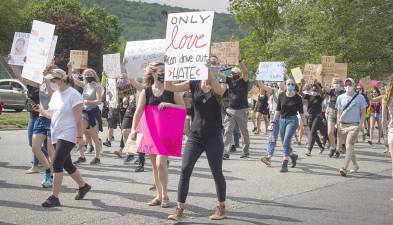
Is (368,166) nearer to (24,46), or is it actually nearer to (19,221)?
(24,46)

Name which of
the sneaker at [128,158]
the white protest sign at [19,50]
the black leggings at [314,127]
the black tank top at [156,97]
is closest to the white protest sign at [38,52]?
the white protest sign at [19,50]

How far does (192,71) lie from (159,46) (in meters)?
3.20

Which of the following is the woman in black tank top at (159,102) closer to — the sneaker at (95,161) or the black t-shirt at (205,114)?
the black t-shirt at (205,114)

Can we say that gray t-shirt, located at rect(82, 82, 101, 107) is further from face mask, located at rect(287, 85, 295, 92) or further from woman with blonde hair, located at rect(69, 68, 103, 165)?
face mask, located at rect(287, 85, 295, 92)

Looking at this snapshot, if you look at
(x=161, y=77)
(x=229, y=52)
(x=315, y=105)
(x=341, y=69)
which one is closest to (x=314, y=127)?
(x=315, y=105)

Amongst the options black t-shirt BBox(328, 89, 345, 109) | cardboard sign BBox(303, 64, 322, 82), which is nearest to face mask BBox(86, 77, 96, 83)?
black t-shirt BBox(328, 89, 345, 109)

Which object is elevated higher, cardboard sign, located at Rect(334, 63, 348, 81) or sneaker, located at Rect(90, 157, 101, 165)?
cardboard sign, located at Rect(334, 63, 348, 81)

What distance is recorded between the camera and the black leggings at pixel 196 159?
7035 mm

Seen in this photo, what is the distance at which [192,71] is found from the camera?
22.4ft

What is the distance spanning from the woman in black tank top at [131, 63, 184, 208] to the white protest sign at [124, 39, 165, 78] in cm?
149

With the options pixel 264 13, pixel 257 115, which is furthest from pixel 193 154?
pixel 264 13

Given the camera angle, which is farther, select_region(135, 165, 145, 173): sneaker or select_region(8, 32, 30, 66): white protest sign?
select_region(135, 165, 145, 173): sneaker

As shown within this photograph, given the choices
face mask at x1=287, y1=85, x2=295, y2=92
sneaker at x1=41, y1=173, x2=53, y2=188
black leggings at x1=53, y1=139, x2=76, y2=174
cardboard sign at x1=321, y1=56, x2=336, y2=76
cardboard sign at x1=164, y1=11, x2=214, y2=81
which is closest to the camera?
cardboard sign at x1=164, y1=11, x2=214, y2=81

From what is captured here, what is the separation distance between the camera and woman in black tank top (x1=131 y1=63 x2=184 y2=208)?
7.68 meters
